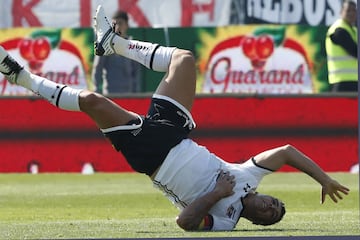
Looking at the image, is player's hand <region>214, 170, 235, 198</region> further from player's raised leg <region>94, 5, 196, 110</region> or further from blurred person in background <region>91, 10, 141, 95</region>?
blurred person in background <region>91, 10, 141, 95</region>

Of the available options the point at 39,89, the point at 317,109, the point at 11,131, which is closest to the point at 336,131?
the point at 317,109

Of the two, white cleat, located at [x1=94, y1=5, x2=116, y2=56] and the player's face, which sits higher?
white cleat, located at [x1=94, y1=5, x2=116, y2=56]

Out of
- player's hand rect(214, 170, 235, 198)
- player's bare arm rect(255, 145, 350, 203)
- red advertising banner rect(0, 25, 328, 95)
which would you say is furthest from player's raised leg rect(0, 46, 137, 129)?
red advertising banner rect(0, 25, 328, 95)

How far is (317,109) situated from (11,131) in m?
4.07

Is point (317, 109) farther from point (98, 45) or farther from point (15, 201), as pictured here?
point (98, 45)

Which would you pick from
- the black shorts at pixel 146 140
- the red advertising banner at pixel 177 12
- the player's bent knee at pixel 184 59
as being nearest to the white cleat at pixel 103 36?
the player's bent knee at pixel 184 59

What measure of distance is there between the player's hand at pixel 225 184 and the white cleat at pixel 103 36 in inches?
57.6

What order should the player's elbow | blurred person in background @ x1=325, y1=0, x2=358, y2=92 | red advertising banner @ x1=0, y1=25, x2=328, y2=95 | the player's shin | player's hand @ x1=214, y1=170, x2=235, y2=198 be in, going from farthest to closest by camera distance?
red advertising banner @ x1=0, y1=25, x2=328, y2=95
blurred person in background @ x1=325, y1=0, x2=358, y2=92
the player's shin
player's hand @ x1=214, y1=170, x2=235, y2=198
the player's elbow

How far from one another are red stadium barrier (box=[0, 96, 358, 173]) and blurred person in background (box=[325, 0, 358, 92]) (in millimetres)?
613

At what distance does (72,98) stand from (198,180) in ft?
3.78

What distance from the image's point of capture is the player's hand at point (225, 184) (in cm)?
1005

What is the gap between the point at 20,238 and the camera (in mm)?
9102

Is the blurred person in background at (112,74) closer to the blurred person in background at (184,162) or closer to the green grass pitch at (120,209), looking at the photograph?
the green grass pitch at (120,209)

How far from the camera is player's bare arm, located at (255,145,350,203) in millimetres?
10055
